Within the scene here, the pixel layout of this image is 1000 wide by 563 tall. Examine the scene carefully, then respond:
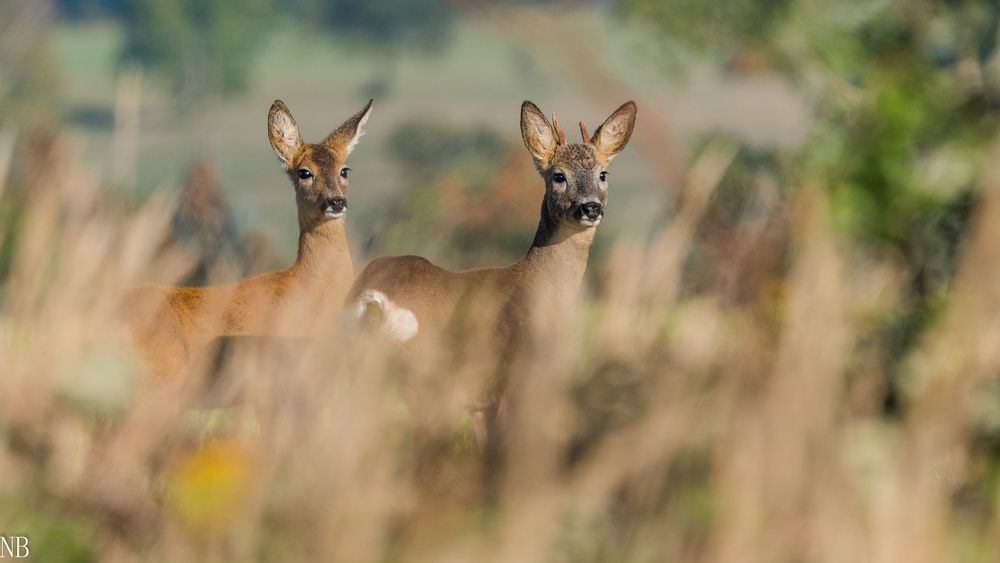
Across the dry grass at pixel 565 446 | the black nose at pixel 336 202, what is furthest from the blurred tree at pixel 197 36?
the dry grass at pixel 565 446

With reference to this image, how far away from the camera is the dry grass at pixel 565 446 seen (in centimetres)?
402

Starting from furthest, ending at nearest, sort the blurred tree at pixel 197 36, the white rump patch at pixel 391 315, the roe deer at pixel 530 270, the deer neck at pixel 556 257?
1. the blurred tree at pixel 197 36
2. the deer neck at pixel 556 257
3. the roe deer at pixel 530 270
4. the white rump patch at pixel 391 315

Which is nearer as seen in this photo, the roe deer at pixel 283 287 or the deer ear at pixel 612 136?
the roe deer at pixel 283 287

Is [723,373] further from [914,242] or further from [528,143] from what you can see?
[528,143]

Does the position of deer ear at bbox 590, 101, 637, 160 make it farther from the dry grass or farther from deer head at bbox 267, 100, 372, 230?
the dry grass

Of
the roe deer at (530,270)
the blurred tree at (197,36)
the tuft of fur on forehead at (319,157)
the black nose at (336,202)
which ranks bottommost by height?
the roe deer at (530,270)

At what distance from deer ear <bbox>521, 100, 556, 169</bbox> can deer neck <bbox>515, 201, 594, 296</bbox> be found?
0.28 m

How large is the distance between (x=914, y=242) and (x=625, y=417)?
153cm

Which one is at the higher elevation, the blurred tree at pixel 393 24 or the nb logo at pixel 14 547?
the blurred tree at pixel 393 24

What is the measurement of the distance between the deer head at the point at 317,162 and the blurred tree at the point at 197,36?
29865mm

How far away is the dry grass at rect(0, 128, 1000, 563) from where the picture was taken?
13.2 feet

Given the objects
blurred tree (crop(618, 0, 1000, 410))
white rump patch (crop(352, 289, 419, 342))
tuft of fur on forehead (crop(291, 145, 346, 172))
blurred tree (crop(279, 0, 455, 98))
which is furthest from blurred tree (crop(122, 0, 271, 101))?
blurred tree (crop(618, 0, 1000, 410))

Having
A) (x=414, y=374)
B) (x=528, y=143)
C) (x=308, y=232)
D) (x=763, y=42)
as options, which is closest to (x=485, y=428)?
(x=414, y=374)

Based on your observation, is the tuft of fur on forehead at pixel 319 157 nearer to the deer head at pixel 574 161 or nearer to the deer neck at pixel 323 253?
the deer neck at pixel 323 253
